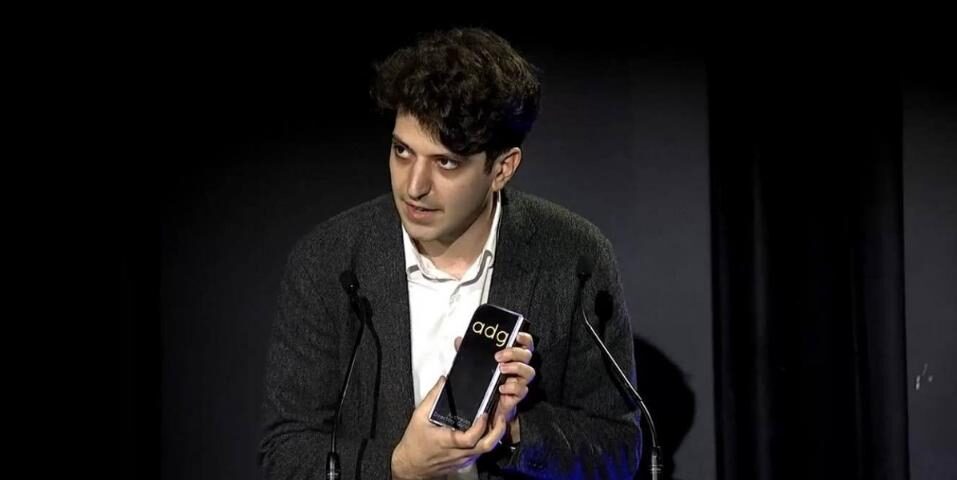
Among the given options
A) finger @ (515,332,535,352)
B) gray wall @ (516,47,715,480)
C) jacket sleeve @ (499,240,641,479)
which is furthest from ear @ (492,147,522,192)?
gray wall @ (516,47,715,480)

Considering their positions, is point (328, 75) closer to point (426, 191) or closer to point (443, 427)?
point (426, 191)

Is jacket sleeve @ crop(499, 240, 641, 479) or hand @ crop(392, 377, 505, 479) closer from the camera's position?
hand @ crop(392, 377, 505, 479)

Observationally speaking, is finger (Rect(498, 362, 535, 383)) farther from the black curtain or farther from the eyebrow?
the black curtain

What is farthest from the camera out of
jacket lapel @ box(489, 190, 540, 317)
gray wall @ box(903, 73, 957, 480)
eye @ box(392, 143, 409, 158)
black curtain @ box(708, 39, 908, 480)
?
gray wall @ box(903, 73, 957, 480)

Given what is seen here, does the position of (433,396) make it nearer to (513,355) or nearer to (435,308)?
(513,355)

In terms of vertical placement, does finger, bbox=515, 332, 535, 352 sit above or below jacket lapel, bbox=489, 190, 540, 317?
below

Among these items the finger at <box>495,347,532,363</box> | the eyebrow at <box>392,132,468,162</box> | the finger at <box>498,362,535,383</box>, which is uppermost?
the eyebrow at <box>392,132,468,162</box>

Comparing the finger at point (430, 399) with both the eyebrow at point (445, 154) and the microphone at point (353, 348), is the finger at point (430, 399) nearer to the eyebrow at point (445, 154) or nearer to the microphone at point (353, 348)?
the microphone at point (353, 348)

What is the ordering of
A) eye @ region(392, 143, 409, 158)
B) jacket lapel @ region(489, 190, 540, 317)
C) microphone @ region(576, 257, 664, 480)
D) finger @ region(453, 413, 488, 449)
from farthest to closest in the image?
jacket lapel @ region(489, 190, 540, 317) < eye @ region(392, 143, 409, 158) < microphone @ region(576, 257, 664, 480) < finger @ region(453, 413, 488, 449)

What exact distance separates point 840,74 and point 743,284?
511 mm

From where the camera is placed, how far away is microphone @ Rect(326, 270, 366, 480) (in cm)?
182

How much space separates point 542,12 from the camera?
2746mm

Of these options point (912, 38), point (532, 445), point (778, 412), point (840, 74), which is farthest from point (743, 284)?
point (532, 445)

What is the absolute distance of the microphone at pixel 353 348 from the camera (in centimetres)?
182
